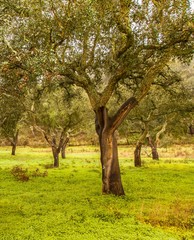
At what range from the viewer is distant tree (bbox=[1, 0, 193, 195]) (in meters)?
13.7

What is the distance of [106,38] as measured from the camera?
1736cm

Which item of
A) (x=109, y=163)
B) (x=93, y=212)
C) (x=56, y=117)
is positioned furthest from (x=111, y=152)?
(x=56, y=117)

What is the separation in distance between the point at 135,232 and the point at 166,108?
18582 millimetres

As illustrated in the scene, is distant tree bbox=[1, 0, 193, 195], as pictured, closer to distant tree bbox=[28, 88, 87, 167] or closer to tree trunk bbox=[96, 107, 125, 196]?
tree trunk bbox=[96, 107, 125, 196]

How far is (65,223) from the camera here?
11844 millimetres

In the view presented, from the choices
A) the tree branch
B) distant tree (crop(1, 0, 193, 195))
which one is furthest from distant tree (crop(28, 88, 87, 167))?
the tree branch

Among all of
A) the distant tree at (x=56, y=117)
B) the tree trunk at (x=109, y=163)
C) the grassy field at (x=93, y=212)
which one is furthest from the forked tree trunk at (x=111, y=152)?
the distant tree at (x=56, y=117)

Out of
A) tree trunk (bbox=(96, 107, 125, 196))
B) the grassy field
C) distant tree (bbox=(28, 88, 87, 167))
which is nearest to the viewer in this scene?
the grassy field

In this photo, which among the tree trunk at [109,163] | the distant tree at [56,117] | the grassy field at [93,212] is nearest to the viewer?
the grassy field at [93,212]

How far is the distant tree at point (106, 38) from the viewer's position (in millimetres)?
13664

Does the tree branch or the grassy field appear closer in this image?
the grassy field

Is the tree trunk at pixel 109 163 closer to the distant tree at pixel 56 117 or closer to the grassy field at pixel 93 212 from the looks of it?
the grassy field at pixel 93 212

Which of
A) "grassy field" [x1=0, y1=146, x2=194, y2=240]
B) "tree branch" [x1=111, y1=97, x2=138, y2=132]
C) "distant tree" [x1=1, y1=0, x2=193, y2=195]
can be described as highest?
"distant tree" [x1=1, y1=0, x2=193, y2=195]

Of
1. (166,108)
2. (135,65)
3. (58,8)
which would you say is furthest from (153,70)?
(166,108)
